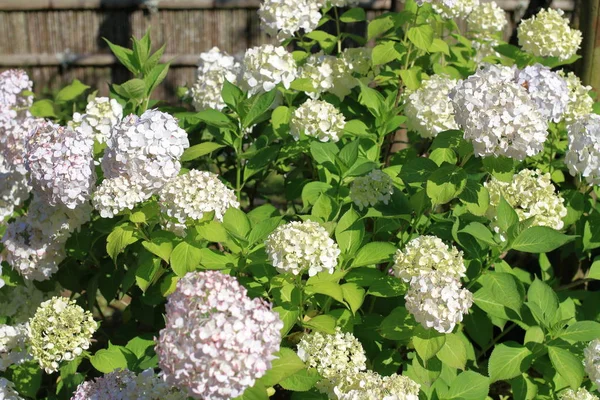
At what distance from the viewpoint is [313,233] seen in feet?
6.94

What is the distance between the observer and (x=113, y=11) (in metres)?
7.47

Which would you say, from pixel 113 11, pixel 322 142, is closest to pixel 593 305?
pixel 322 142

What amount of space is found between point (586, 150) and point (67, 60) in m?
6.14

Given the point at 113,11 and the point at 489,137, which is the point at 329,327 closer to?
the point at 489,137

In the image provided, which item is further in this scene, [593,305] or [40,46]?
[40,46]

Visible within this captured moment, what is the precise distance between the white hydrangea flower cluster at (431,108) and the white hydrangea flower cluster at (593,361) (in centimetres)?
99

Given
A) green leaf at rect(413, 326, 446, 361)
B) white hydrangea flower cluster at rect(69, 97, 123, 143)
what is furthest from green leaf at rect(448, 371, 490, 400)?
white hydrangea flower cluster at rect(69, 97, 123, 143)

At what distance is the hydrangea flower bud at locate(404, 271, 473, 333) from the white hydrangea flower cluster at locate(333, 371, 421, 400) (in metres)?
0.19

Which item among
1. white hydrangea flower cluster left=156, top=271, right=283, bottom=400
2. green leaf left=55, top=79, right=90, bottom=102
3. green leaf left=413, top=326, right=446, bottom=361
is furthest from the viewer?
green leaf left=55, top=79, right=90, bottom=102

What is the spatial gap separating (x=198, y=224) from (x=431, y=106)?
113cm

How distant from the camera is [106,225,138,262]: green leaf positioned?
2.28m

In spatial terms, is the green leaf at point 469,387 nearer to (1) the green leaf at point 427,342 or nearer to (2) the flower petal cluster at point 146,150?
(1) the green leaf at point 427,342

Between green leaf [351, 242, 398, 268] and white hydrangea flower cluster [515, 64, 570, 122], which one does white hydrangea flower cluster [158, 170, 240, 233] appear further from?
white hydrangea flower cluster [515, 64, 570, 122]

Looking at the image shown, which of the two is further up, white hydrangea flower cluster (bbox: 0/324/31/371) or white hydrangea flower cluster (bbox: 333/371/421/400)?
white hydrangea flower cluster (bbox: 333/371/421/400)
